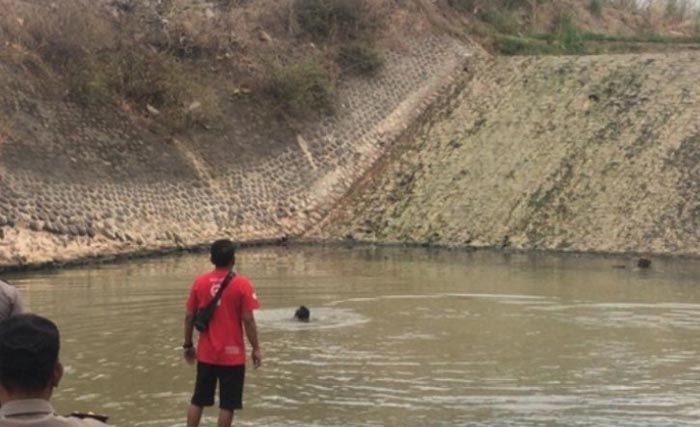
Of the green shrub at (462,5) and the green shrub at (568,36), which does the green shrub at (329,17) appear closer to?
the green shrub at (462,5)

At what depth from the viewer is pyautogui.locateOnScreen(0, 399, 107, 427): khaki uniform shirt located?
14.6 ft

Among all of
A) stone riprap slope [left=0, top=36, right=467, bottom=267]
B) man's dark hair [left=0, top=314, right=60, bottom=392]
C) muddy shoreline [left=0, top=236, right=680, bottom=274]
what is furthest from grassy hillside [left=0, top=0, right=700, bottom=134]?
man's dark hair [left=0, top=314, right=60, bottom=392]

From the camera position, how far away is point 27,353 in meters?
4.48

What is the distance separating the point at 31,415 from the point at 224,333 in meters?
4.96

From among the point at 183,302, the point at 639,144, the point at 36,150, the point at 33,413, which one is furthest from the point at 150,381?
the point at 639,144

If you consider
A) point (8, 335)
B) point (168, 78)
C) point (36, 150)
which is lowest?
point (8, 335)

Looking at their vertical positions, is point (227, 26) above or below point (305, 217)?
above

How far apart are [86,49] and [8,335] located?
29.8 meters

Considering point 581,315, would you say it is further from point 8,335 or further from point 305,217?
point 305,217

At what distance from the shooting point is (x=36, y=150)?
2973 cm

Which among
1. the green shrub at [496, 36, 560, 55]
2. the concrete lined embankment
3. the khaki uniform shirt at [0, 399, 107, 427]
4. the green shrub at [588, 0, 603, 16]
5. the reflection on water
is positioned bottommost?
the reflection on water

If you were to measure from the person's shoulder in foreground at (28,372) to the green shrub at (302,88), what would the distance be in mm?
32012

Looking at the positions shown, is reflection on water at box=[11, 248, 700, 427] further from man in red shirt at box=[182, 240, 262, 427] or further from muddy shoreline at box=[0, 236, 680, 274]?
man in red shirt at box=[182, 240, 262, 427]

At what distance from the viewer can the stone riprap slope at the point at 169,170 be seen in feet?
92.3
